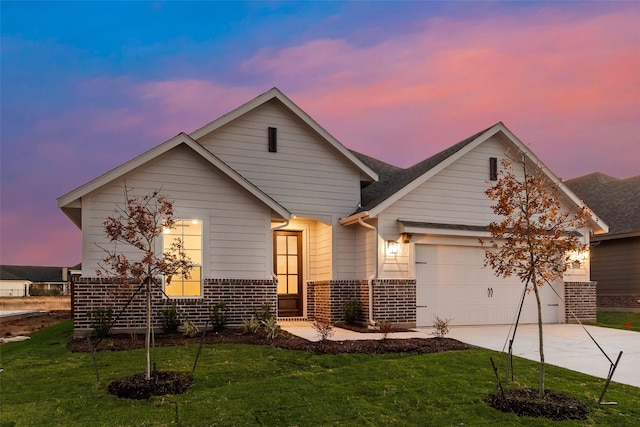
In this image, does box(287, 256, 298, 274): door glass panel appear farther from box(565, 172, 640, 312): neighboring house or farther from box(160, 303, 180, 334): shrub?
box(565, 172, 640, 312): neighboring house

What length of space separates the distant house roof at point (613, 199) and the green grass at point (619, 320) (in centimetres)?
278

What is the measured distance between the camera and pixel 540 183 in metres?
7.10

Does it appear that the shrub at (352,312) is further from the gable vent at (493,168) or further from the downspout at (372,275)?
the gable vent at (493,168)

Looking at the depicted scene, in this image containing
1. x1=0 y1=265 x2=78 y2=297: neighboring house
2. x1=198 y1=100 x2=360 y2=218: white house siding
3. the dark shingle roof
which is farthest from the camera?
x1=0 y1=265 x2=78 y2=297: neighboring house

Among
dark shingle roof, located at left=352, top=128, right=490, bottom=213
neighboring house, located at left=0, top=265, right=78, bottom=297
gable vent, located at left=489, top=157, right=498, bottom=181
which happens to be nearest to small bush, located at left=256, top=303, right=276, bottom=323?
dark shingle roof, located at left=352, top=128, right=490, bottom=213

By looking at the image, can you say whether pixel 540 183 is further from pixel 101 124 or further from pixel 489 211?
pixel 101 124

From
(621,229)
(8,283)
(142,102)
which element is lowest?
(8,283)

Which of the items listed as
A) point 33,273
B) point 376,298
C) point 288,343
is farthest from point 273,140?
point 33,273

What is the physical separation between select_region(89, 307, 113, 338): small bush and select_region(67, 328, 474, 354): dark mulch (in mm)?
225

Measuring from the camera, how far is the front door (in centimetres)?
1605

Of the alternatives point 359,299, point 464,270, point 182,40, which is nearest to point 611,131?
point 464,270

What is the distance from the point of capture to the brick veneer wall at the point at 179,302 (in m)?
11.6

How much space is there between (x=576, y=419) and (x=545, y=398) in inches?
24.3

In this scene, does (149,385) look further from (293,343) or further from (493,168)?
(493,168)
